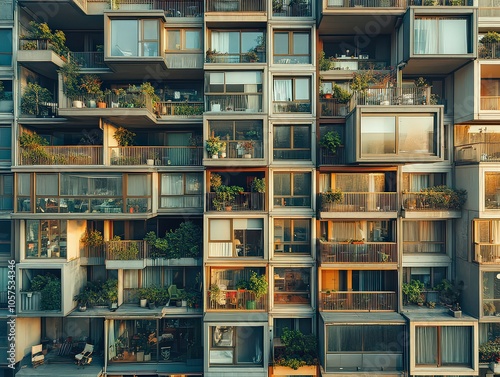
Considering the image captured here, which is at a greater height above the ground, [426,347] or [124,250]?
[124,250]

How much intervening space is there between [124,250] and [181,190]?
414 cm

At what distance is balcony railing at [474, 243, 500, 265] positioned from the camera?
15602 mm

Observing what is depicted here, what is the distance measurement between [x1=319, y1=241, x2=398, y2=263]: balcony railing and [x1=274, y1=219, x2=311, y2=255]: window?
1.18m

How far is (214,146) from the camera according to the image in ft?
52.5

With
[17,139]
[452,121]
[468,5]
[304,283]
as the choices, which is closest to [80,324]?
[17,139]

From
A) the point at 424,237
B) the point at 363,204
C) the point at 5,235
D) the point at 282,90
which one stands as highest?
the point at 282,90

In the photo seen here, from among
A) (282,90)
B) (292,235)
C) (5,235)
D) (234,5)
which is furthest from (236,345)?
(234,5)

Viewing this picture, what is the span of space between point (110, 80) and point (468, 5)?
62.7ft

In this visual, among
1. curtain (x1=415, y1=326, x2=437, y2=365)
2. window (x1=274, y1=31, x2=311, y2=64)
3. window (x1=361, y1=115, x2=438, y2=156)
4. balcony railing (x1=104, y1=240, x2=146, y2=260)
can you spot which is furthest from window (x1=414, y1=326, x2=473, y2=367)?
window (x1=274, y1=31, x2=311, y2=64)

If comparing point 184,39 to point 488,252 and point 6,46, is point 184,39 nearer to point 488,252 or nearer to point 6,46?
point 6,46

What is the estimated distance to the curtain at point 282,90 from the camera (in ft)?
55.5

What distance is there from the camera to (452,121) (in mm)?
17266

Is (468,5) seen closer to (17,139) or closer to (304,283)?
(304,283)

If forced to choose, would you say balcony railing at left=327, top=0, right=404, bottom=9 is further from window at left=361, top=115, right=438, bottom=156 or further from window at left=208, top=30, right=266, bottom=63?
window at left=361, top=115, right=438, bottom=156
